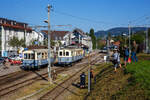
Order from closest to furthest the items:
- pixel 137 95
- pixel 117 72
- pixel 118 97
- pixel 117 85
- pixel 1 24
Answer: pixel 137 95
pixel 118 97
pixel 117 85
pixel 117 72
pixel 1 24

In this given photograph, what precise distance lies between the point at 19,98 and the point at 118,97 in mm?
7484

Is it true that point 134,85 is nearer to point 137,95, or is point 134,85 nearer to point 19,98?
point 137,95

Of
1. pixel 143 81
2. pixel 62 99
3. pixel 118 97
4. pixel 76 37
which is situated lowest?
pixel 62 99

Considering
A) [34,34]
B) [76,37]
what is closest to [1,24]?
[34,34]

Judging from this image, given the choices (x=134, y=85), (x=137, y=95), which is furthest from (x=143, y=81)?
(x=137, y=95)

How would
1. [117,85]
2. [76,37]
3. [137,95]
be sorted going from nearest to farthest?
[137,95] → [117,85] → [76,37]

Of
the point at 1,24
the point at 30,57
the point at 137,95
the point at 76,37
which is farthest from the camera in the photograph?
the point at 76,37

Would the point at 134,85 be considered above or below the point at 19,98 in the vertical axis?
above

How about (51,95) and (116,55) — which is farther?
(116,55)

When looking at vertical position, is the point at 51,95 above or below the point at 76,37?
below

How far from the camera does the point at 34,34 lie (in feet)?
255

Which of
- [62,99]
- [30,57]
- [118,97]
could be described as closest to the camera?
[118,97]

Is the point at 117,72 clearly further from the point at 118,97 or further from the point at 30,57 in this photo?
the point at 30,57

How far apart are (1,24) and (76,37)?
2947 cm
